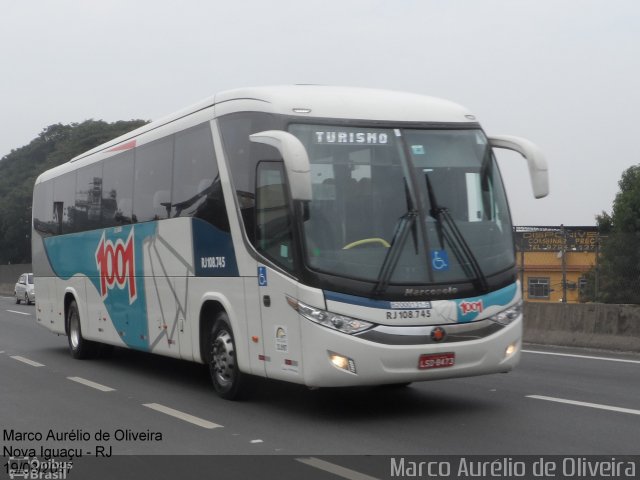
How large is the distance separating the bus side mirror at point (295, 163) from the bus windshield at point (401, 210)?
480mm

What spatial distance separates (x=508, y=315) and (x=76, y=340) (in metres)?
9.40

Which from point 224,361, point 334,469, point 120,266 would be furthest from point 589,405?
point 120,266

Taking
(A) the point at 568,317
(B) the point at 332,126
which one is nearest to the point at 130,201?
(B) the point at 332,126

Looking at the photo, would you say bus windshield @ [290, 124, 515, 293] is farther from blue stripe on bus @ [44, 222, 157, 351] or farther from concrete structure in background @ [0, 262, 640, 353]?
concrete structure in background @ [0, 262, 640, 353]

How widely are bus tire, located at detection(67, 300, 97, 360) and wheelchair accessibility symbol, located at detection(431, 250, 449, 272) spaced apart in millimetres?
8900

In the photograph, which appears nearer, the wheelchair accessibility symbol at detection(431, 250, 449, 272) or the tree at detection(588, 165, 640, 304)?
the wheelchair accessibility symbol at detection(431, 250, 449, 272)

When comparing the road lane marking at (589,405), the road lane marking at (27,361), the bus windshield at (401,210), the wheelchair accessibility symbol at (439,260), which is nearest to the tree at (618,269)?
the road lane marking at (589,405)

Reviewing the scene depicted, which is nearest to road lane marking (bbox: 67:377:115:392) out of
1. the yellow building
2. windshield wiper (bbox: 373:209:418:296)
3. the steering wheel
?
the steering wheel

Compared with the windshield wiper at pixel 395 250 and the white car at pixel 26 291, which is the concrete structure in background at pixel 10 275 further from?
the windshield wiper at pixel 395 250

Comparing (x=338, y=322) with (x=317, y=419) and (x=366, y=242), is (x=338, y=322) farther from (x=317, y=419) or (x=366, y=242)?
(x=317, y=419)

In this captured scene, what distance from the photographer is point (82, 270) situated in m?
16.1

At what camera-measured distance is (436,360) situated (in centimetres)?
895

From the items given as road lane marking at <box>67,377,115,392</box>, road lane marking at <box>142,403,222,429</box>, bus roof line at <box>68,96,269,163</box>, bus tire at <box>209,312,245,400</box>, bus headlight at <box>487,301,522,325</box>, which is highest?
bus roof line at <box>68,96,269,163</box>

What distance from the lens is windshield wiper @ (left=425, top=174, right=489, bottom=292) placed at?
9258mm
